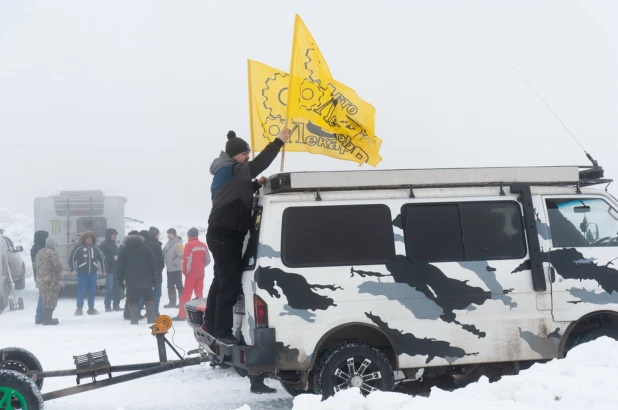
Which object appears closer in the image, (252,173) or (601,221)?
(252,173)

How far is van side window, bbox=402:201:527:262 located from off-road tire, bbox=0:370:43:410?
3.38 meters

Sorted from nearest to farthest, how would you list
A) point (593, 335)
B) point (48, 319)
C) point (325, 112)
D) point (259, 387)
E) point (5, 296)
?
point (593, 335)
point (259, 387)
point (325, 112)
point (48, 319)
point (5, 296)

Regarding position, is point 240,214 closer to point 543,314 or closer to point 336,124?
point 336,124

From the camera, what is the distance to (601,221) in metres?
7.09

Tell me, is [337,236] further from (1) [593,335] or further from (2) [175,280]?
(2) [175,280]

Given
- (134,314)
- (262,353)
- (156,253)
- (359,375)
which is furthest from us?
(156,253)

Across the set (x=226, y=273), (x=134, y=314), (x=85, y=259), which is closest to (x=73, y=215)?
(x=85, y=259)

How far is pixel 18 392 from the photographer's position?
6.29m

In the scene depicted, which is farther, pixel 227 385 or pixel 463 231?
pixel 227 385

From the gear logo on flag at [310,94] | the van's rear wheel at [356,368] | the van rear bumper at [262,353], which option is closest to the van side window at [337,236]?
the van rear bumper at [262,353]

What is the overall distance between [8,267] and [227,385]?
1031cm

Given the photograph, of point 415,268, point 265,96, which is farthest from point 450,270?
point 265,96

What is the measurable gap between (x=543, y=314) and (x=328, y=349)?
1977 millimetres

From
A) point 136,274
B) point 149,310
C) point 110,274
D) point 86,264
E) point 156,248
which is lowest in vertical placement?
point 149,310
